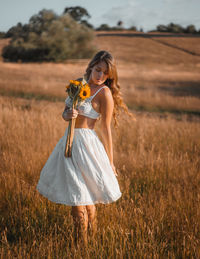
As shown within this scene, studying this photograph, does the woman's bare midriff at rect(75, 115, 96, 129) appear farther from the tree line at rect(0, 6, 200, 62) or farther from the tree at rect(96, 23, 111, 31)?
the tree at rect(96, 23, 111, 31)

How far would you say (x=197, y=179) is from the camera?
11.0ft

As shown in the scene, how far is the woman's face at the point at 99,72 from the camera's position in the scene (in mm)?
2219

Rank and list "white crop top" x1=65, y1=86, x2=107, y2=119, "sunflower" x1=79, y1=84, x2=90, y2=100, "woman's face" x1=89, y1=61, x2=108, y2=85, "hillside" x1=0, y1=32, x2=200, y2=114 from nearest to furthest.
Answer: "sunflower" x1=79, y1=84, x2=90, y2=100 → "white crop top" x1=65, y1=86, x2=107, y2=119 → "woman's face" x1=89, y1=61, x2=108, y2=85 → "hillside" x1=0, y1=32, x2=200, y2=114

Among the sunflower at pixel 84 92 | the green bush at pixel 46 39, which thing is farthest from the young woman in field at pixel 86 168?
the green bush at pixel 46 39

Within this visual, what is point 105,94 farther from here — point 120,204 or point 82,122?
point 120,204

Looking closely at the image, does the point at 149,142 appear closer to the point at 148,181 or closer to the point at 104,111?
the point at 148,181

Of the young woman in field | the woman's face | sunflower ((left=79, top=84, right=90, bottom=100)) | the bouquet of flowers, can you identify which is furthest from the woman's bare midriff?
the woman's face

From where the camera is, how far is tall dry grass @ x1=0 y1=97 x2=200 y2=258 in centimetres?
194

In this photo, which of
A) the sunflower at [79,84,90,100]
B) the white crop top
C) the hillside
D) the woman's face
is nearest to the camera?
the sunflower at [79,84,90,100]

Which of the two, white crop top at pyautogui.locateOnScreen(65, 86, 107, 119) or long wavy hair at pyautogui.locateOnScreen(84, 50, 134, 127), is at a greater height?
long wavy hair at pyautogui.locateOnScreen(84, 50, 134, 127)

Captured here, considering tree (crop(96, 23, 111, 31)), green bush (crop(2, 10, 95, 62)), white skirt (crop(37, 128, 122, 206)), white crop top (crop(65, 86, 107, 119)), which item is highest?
tree (crop(96, 23, 111, 31))

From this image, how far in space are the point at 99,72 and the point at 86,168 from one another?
0.90m

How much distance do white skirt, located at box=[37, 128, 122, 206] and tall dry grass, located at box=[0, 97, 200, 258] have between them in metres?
0.29

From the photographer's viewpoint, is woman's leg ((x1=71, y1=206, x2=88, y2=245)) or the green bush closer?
woman's leg ((x1=71, y1=206, x2=88, y2=245))
